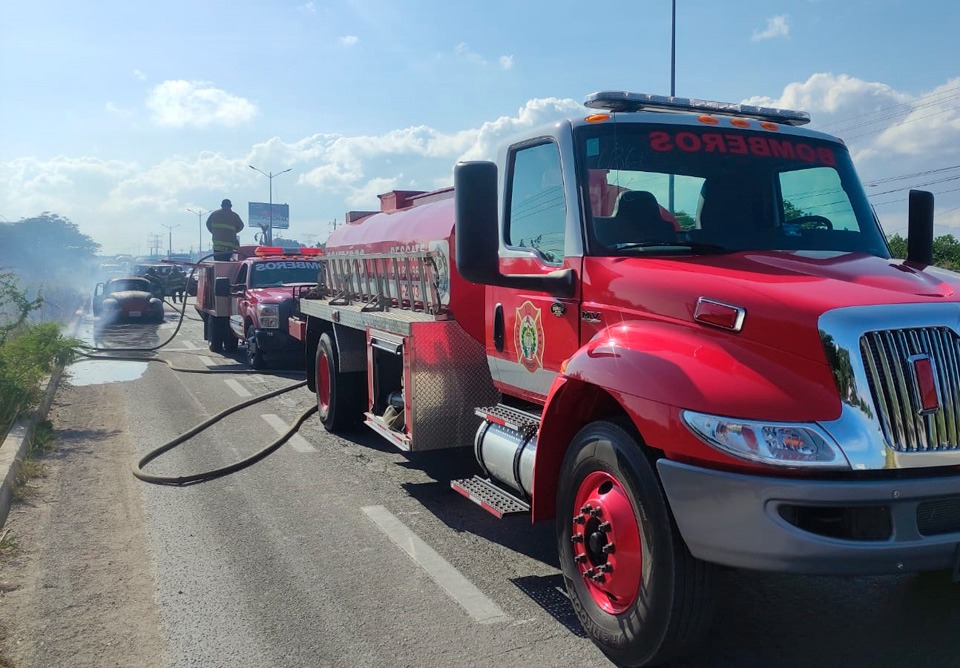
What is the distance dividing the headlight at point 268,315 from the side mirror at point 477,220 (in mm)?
10691

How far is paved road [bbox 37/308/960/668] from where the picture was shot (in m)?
4.00

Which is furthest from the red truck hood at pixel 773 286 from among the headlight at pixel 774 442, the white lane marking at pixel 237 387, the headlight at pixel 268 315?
the headlight at pixel 268 315

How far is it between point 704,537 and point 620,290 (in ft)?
4.30

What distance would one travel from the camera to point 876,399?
125 inches

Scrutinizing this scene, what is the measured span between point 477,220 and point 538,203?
961 millimetres

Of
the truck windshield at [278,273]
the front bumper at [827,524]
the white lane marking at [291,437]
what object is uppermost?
the truck windshield at [278,273]

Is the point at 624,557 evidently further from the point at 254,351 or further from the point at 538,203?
the point at 254,351

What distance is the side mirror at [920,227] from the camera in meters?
4.90

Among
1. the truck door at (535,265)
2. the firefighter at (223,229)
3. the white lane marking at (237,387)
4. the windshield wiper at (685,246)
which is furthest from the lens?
the firefighter at (223,229)

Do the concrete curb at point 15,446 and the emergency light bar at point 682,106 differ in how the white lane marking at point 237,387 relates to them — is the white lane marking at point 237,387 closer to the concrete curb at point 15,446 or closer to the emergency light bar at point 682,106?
the concrete curb at point 15,446

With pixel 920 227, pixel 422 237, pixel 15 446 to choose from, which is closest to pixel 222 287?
pixel 15 446

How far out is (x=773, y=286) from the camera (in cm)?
359

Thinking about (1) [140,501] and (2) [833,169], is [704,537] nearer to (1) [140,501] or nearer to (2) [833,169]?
(2) [833,169]

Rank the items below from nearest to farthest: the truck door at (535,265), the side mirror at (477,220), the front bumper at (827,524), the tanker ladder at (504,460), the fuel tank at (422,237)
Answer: the front bumper at (827,524) < the side mirror at (477,220) < the truck door at (535,265) < the tanker ladder at (504,460) < the fuel tank at (422,237)
